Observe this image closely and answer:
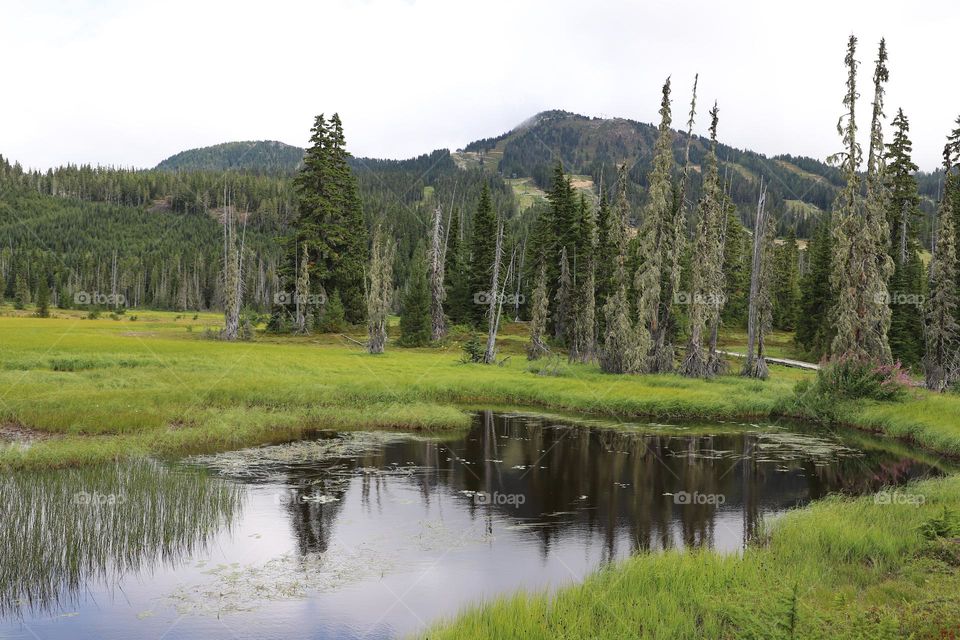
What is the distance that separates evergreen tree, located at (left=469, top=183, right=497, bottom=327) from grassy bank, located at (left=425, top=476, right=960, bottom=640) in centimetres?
5917

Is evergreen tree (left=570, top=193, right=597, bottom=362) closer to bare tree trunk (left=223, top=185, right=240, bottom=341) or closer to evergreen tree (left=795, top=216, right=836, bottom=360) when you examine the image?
evergreen tree (left=795, top=216, right=836, bottom=360)

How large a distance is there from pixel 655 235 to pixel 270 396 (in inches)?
1042

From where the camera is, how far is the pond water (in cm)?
1223

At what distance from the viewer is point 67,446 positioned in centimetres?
2153

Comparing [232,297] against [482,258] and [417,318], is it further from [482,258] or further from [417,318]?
[482,258]

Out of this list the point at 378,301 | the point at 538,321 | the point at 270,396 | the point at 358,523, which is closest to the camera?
the point at 358,523

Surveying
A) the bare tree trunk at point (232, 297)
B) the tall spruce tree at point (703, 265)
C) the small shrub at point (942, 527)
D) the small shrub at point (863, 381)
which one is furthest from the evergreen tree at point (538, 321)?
the small shrub at point (942, 527)

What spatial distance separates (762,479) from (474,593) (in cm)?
1418

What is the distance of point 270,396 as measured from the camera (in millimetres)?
32812

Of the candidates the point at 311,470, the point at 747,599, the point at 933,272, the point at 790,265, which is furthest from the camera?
the point at 790,265

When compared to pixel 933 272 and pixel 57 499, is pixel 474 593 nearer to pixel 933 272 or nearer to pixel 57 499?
pixel 57 499

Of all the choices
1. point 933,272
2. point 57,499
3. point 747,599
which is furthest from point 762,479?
point 933,272

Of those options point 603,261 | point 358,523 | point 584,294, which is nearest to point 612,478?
point 358,523

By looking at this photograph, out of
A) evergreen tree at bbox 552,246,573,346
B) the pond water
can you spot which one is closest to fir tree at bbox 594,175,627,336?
evergreen tree at bbox 552,246,573,346
